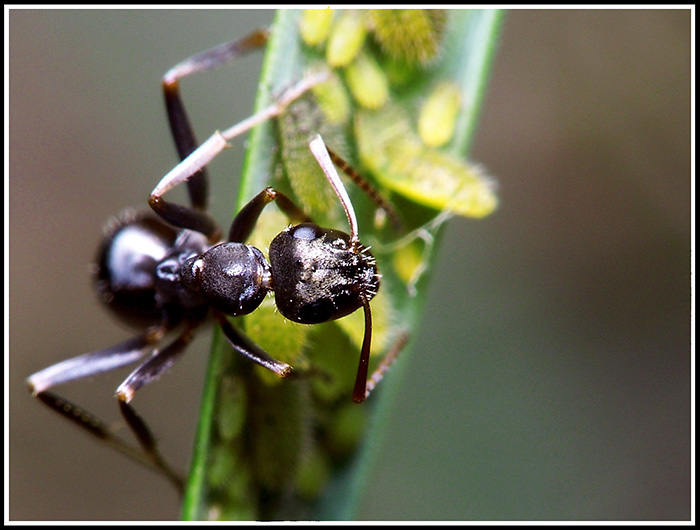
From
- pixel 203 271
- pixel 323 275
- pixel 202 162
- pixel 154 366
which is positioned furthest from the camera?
pixel 154 366

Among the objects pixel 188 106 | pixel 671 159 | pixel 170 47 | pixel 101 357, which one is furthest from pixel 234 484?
pixel 671 159

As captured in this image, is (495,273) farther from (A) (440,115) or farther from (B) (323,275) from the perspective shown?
(B) (323,275)

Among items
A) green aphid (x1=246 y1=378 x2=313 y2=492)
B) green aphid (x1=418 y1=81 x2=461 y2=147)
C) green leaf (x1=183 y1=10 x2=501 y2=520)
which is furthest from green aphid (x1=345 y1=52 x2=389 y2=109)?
green aphid (x1=246 y1=378 x2=313 y2=492)

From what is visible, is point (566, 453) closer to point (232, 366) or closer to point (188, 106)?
point (232, 366)

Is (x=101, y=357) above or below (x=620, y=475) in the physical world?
above

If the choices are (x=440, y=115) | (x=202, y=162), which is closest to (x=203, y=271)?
(x=202, y=162)
